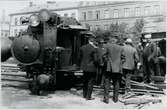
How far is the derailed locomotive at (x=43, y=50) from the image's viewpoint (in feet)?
31.9

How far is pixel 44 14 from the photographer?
31.9ft

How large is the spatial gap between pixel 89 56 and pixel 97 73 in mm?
565

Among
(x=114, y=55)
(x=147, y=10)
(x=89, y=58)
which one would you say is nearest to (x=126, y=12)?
(x=147, y=10)

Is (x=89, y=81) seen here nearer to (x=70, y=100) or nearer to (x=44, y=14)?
(x=70, y=100)

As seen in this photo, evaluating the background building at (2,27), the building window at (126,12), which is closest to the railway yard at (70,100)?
the background building at (2,27)

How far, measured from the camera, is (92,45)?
373 inches

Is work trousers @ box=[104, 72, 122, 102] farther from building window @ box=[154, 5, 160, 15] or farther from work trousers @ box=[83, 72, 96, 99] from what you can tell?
building window @ box=[154, 5, 160, 15]

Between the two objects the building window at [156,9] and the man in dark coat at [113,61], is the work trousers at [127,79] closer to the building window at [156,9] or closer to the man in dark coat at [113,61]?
the man in dark coat at [113,61]

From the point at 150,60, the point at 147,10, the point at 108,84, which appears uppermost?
the point at 147,10

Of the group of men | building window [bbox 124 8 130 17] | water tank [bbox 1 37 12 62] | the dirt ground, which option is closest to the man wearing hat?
the group of men

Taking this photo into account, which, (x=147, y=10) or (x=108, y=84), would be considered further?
(x=147, y=10)

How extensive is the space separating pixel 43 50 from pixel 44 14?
112 centimetres

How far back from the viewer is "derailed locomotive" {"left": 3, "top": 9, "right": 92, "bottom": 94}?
9711mm

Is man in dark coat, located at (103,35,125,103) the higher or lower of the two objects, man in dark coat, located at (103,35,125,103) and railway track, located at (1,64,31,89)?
the higher
